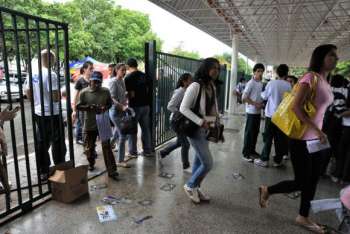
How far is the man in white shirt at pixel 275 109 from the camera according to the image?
443cm

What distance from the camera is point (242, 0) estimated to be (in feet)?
27.8

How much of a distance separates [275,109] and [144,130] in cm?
232

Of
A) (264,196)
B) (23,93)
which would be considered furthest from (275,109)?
(23,93)

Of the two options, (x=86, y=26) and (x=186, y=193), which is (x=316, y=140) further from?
(x=86, y=26)

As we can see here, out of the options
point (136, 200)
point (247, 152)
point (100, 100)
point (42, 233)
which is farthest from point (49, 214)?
point (247, 152)

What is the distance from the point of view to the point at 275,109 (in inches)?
177

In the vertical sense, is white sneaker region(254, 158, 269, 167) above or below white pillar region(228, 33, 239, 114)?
below

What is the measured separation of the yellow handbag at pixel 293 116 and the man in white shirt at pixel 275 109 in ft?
5.85

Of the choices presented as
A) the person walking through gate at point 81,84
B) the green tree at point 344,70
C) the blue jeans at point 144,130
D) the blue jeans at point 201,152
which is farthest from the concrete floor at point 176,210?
the green tree at point 344,70

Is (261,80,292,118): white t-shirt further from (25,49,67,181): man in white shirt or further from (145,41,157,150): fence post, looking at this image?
(25,49,67,181): man in white shirt

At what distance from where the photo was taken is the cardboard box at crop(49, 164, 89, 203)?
318 cm

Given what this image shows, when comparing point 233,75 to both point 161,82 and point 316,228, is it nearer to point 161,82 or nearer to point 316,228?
point 161,82

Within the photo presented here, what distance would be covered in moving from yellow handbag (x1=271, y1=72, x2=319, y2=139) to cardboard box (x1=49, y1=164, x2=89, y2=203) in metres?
2.41

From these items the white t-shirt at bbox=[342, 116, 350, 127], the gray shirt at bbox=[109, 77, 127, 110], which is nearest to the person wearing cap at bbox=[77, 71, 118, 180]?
the gray shirt at bbox=[109, 77, 127, 110]
